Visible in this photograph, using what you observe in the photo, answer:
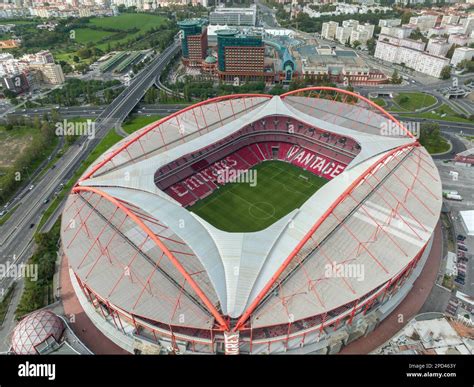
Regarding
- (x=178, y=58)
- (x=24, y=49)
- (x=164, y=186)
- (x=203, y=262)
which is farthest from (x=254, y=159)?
(x=24, y=49)

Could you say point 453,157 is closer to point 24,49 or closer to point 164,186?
point 164,186

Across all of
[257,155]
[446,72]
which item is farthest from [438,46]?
[257,155]

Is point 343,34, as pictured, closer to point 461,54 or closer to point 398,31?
point 398,31

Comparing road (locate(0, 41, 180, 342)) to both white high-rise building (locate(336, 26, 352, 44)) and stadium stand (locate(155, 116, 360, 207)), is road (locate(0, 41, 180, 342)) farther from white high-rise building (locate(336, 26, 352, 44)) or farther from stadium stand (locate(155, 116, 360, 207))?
white high-rise building (locate(336, 26, 352, 44))

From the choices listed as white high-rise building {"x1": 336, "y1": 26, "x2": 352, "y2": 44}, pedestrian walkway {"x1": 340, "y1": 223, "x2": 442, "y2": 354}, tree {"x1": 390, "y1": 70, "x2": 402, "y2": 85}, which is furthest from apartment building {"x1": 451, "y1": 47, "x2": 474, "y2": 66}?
pedestrian walkway {"x1": 340, "y1": 223, "x2": 442, "y2": 354}

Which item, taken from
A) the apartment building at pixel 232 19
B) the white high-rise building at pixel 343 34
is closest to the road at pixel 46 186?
the apartment building at pixel 232 19

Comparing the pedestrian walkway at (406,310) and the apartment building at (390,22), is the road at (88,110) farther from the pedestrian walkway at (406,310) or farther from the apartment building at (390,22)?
the apartment building at (390,22)
